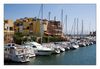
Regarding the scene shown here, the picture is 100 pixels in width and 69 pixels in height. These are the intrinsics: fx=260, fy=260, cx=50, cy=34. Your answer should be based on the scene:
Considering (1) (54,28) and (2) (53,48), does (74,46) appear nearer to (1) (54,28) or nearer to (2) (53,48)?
(2) (53,48)

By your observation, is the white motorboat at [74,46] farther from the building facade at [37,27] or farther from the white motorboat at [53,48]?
the building facade at [37,27]

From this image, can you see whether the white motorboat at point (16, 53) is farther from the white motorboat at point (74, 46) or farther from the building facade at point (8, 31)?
the white motorboat at point (74, 46)

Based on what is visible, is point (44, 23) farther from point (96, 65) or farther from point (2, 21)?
point (96, 65)

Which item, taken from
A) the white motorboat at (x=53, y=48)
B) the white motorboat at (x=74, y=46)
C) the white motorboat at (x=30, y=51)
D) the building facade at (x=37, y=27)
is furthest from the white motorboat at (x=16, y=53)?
the white motorboat at (x=74, y=46)

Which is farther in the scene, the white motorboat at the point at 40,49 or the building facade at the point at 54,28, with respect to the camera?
the white motorboat at the point at 40,49

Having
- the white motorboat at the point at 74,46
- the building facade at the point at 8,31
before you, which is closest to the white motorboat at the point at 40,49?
the building facade at the point at 8,31

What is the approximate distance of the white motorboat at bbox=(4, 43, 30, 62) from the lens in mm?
5099

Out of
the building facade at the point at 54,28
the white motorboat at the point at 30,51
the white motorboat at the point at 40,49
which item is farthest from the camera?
the white motorboat at the point at 40,49

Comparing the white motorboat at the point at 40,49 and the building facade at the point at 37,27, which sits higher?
the building facade at the point at 37,27

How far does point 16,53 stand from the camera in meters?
5.37

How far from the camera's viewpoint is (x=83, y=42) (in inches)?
265

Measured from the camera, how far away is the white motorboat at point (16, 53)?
16.7 feet

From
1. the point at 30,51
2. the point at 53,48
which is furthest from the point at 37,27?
the point at 53,48

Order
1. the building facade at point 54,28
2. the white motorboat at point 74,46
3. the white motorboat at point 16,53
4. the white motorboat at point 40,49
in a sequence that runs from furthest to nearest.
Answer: the white motorboat at point 74,46, the white motorboat at point 40,49, the building facade at point 54,28, the white motorboat at point 16,53
